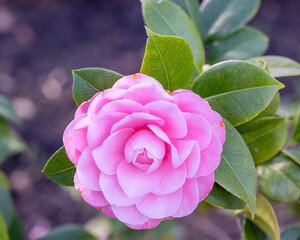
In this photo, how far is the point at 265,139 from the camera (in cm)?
83

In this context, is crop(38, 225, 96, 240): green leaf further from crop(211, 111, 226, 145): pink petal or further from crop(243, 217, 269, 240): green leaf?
crop(211, 111, 226, 145): pink petal

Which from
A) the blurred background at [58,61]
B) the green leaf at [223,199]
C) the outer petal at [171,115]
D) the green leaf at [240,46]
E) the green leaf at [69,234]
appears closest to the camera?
the outer petal at [171,115]

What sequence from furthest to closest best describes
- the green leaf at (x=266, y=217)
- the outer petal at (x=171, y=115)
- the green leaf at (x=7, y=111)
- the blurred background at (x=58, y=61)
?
the blurred background at (x=58, y=61) < the green leaf at (x=7, y=111) < the green leaf at (x=266, y=217) < the outer petal at (x=171, y=115)

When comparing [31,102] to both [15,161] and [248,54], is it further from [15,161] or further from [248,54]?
[248,54]

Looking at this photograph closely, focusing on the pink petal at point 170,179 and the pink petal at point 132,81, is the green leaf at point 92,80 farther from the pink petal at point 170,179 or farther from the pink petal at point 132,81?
the pink petal at point 170,179

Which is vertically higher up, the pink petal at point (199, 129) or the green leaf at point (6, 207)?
the pink petal at point (199, 129)

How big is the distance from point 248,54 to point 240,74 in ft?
1.33

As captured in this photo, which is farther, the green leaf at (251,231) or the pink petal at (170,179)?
the green leaf at (251,231)

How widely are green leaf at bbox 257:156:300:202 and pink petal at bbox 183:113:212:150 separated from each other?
32 centimetres

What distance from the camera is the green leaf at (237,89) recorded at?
0.66 metres

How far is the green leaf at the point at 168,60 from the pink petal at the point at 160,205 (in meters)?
0.22

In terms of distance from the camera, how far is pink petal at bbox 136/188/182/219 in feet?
1.98

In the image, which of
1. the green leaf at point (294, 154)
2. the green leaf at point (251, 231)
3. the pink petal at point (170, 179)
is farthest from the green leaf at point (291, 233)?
the pink petal at point (170, 179)

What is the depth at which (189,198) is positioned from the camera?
0.61 metres
